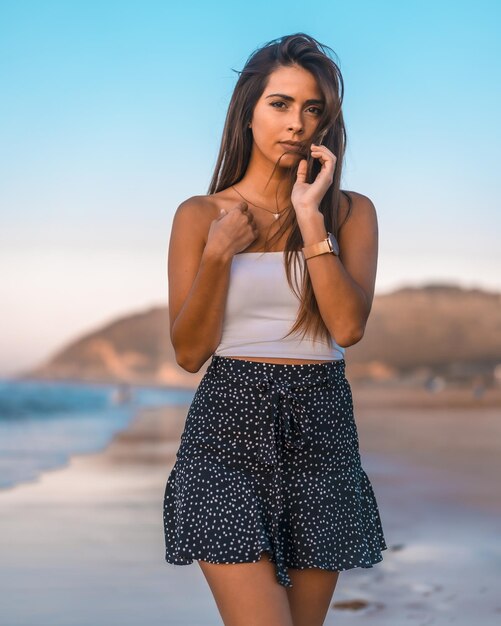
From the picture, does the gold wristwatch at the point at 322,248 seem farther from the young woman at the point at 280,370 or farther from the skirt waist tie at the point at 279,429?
the skirt waist tie at the point at 279,429

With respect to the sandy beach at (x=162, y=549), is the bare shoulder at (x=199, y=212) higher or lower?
higher

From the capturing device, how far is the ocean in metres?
11.3

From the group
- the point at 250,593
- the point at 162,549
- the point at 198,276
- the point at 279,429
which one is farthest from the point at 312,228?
the point at 162,549

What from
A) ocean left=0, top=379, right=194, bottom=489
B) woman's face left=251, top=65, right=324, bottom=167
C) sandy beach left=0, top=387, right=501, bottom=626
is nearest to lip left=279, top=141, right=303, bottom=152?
woman's face left=251, top=65, right=324, bottom=167

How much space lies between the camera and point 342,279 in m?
2.92

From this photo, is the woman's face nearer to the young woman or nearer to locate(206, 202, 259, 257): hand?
the young woman

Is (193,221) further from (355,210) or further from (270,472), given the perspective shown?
(270,472)

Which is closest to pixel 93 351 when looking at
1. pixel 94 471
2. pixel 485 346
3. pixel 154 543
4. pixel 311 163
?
pixel 485 346

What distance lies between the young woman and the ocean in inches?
247

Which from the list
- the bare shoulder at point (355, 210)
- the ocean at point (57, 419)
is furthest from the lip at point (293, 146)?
the ocean at point (57, 419)

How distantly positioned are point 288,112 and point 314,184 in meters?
0.22

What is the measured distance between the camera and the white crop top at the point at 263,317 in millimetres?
2996

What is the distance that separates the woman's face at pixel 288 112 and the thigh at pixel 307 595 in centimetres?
100

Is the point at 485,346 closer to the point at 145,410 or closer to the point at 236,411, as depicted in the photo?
the point at 145,410
